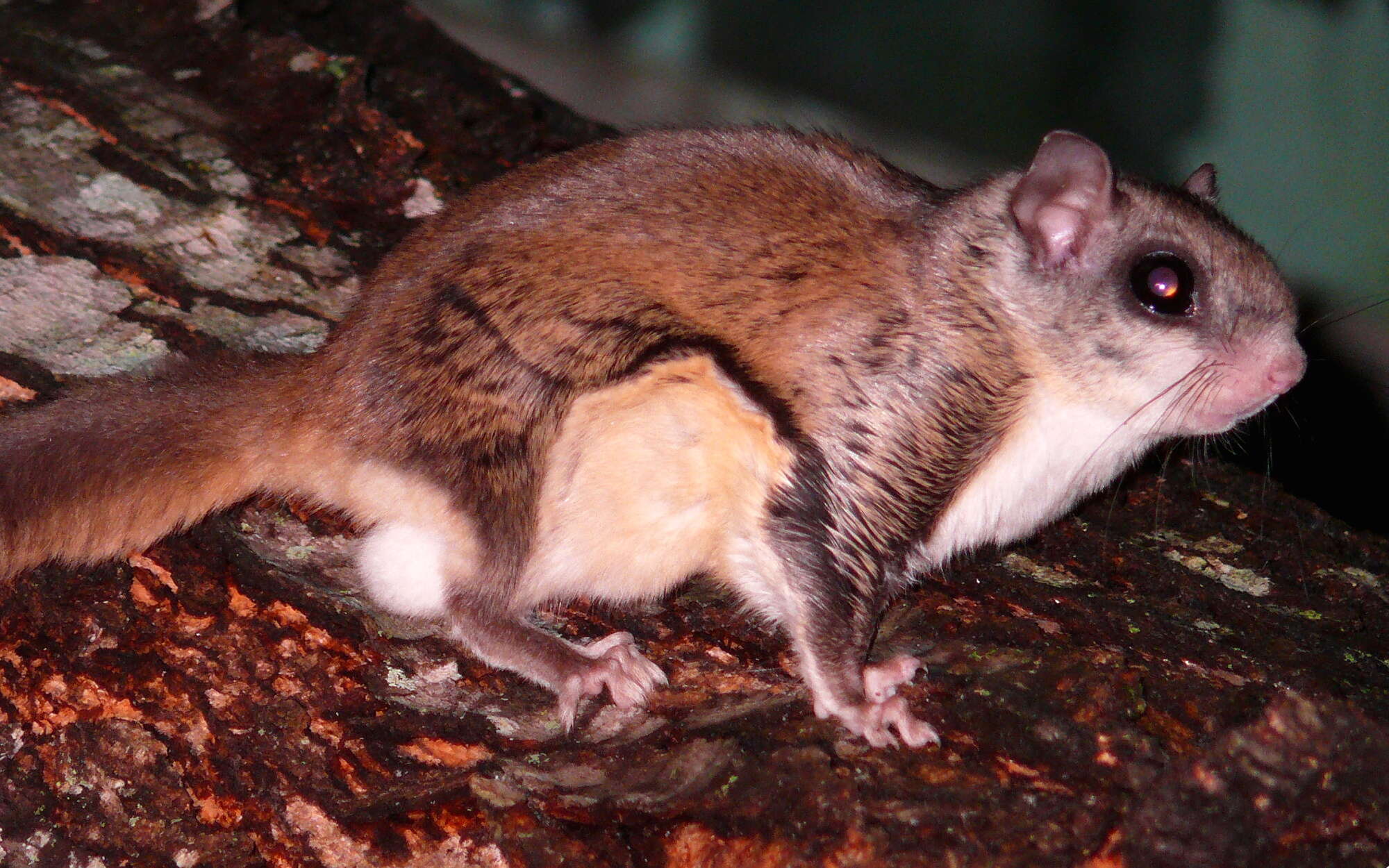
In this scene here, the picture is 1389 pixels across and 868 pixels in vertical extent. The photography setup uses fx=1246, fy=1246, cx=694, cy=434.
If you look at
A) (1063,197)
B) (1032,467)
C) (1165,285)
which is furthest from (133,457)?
(1165,285)

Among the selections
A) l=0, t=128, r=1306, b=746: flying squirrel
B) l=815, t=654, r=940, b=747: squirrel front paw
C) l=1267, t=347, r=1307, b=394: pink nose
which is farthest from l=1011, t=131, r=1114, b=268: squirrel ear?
l=815, t=654, r=940, b=747: squirrel front paw

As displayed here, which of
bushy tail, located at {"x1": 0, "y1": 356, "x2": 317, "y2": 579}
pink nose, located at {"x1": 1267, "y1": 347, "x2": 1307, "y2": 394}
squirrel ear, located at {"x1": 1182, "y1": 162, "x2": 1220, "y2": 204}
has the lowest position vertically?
bushy tail, located at {"x1": 0, "y1": 356, "x2": 317, "y2": 579}

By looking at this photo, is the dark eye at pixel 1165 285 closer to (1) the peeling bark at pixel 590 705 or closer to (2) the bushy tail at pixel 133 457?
(1) the peeling bark at pixel 590 705

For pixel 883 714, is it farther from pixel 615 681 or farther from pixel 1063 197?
pixel 1063 197

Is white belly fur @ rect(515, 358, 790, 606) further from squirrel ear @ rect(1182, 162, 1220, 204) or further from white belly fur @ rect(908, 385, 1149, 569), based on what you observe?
squirrel ear @ rect(1182, 162, 1220, 204)

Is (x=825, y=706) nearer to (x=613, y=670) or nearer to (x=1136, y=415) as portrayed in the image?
(x=613, y=670)

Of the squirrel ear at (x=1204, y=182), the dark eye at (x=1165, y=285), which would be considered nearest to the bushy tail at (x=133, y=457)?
the dark eye at (x=1165, y=285)
